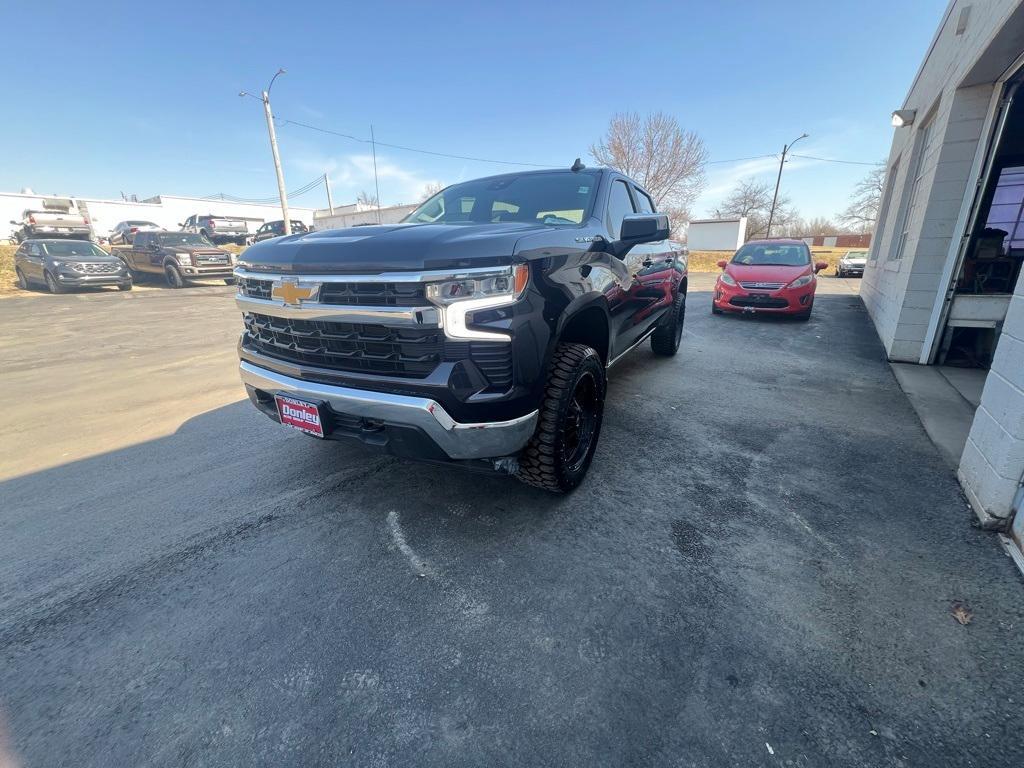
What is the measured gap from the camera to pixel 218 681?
1600 millimetres

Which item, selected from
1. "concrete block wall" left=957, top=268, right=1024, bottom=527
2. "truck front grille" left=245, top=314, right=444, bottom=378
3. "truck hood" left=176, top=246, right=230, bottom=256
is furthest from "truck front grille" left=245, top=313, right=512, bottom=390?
"truck hood" left=176, top=246, right=230, bottom=256

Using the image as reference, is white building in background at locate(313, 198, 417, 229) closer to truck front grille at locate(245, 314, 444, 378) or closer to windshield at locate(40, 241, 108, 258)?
windshield at locate(40, 241, 108, 258)

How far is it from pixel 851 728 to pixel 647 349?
18.1 feet

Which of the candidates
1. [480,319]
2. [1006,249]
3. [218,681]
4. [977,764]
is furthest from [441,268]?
[1006,249]

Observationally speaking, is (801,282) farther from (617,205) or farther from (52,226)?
(52,226)

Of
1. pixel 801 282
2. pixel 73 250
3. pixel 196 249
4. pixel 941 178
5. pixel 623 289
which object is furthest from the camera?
pixel 196 249

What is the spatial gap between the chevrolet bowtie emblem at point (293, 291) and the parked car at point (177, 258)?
14602 mm

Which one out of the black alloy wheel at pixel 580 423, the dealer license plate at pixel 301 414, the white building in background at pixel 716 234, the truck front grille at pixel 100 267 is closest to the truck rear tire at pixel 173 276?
the truck front grille at pixel 100 267

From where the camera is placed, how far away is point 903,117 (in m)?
7.48

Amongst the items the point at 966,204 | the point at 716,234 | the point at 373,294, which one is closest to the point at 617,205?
the point at 373,294

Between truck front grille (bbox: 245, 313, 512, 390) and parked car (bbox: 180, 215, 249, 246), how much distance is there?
995 inches

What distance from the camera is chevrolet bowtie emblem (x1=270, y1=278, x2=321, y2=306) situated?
86.2 inches

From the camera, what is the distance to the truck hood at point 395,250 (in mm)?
1918

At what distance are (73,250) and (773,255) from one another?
18083 millimetres
